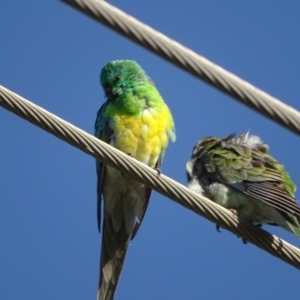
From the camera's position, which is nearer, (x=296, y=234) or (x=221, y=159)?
(x=296, y=234)

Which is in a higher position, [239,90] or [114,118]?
[114,118]

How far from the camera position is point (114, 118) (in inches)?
340

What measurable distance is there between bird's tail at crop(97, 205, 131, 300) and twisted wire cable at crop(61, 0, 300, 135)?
4319mm

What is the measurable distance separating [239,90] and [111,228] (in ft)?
15.8

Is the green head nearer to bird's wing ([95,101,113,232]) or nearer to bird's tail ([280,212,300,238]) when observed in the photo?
bird's wing ([95,101,113,232])

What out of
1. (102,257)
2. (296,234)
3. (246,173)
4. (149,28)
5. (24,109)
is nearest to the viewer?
(149,28)

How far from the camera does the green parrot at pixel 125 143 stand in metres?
8.55

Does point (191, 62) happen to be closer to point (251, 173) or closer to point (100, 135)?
point (251, 173)

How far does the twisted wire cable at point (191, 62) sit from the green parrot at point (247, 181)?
283 cm

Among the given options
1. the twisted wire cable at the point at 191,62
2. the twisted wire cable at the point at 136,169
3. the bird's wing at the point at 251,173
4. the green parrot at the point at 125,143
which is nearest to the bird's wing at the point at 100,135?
the green parrot at the point at 125,143

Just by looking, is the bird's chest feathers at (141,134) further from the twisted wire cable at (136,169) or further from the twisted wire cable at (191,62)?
the twisted wire cable at (191,62)

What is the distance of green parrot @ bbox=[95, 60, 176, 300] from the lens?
8555 millimetres

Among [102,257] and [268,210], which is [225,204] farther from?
[102,257]

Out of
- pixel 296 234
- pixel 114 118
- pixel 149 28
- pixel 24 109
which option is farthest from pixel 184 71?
pixel 114 118
